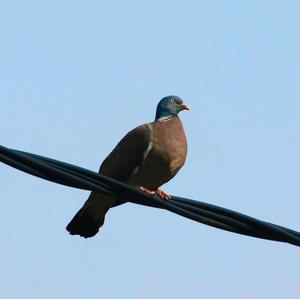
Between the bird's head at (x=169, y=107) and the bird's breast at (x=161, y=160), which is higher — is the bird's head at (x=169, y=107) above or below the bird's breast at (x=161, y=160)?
above

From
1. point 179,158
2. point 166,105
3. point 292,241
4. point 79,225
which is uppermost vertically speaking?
point 166,105

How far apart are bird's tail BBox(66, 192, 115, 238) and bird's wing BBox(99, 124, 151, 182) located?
23cm

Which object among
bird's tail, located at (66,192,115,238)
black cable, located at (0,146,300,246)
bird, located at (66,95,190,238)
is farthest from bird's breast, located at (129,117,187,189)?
black cable, located at (0,146,300,246)

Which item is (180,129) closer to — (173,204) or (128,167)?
(128,167)

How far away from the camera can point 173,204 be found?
4438 mm

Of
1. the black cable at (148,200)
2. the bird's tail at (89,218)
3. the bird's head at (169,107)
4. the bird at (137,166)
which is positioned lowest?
the black cable at (148,200)

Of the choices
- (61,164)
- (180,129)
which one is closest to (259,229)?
(61,164)

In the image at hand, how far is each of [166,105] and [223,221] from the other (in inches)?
177

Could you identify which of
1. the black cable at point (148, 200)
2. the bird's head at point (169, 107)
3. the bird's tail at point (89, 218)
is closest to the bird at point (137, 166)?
the bird's tail at point (89, 218)

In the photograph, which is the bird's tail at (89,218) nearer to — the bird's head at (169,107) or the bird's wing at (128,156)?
the bird's wing at (128,156)

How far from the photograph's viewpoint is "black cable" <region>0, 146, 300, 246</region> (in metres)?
4.21

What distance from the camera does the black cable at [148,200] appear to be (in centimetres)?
421

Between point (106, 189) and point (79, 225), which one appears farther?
point (79, 225)

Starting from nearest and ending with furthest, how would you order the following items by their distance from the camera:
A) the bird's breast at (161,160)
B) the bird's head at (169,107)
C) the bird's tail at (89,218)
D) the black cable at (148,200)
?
the black cable at (148,200)
the bird's tail at (89,218)
the bird's breast at (161,160)
the bird's head at (169,107)
